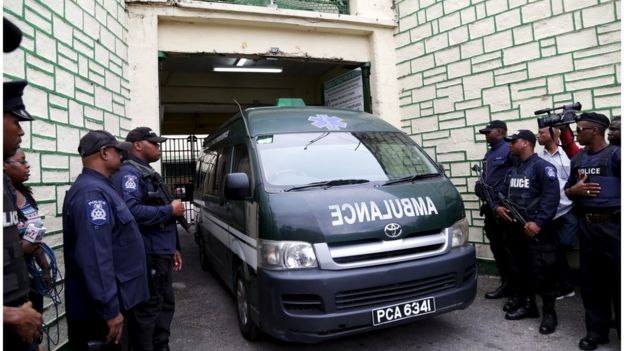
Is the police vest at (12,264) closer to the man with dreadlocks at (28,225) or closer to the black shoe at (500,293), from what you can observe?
the man with dreadlocks at (28,225)

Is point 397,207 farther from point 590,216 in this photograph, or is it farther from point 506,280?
point 506,280

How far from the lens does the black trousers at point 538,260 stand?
141 inches

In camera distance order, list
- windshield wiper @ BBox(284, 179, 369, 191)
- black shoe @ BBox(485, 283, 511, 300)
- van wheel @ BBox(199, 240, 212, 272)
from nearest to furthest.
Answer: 1. windshield wiper @ BBox(284, 179, 369, 191)
2. black shoe @ BBox(485, 283, 511, 300)
3. van wheel @ BBox(199, 240, 212, 272)

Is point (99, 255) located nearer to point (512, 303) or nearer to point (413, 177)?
point (413, 177)

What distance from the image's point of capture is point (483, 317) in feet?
13.0

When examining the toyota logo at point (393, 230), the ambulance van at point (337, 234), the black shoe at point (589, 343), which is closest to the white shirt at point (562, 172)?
the black shoe at point (589, 343)

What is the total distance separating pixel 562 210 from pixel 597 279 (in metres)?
1.07

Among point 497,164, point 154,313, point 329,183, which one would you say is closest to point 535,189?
point 497,164

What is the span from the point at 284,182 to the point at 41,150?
195 centimetres

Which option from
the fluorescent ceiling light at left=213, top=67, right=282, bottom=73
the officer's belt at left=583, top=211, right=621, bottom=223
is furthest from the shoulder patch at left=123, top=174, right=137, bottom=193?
Answer: the fluorescent ceiling light at left=213, top=67, right=282, bottom=73

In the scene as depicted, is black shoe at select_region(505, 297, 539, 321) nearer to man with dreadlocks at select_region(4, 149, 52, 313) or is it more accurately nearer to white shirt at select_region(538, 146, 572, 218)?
white shirt at select_region(538, 146, 572, 218)

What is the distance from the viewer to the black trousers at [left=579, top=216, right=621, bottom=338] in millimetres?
3145

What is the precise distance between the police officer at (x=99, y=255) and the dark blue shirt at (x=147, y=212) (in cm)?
50

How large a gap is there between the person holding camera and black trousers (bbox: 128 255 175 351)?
3.65m
